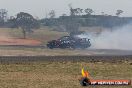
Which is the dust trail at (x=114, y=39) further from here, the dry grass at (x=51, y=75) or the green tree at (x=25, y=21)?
the dry grass at (x=51, y=75)

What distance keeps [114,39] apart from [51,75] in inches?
1528

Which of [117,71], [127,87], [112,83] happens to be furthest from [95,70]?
[112,83]

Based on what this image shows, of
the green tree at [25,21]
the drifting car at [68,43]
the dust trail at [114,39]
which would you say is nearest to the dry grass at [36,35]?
the green tree at [25,21]

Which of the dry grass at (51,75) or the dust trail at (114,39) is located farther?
the dust trail at (114,39)

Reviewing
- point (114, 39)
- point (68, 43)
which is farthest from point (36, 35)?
point (68, 43)

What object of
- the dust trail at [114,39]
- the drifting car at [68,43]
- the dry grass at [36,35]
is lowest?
the dry grass at [36,35]

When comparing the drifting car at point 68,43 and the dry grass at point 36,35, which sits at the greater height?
the drifting car at point 68,43

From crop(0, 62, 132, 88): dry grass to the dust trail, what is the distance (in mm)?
29461

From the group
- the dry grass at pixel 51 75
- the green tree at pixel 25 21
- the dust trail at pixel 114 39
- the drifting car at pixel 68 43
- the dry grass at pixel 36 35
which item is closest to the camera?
the dry grass at pixel 51 75

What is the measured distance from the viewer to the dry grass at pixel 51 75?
739 inches

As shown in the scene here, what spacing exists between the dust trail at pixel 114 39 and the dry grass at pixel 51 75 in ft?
96.7

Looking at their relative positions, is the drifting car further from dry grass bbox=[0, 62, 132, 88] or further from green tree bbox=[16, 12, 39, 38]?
green tree bbox=[16, 12, 39, 38]

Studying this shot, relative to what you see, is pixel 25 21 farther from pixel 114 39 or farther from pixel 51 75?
pixel 51 75

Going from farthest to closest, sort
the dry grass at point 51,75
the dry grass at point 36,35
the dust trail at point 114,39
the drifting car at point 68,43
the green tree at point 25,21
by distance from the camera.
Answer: the green tree at point 25,21 < the dry grass at point 36,35 < the dust trail at point 114,39 < the drifting car at point 68,43 < the dry grass at point 51,75
